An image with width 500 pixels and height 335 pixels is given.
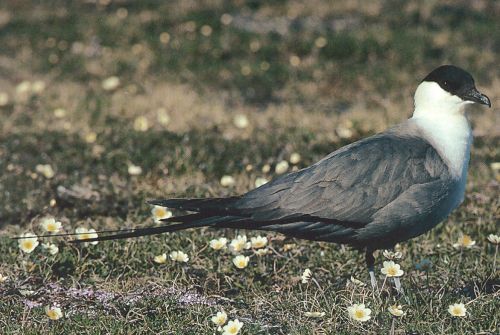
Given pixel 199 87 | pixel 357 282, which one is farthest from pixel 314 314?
pixel 199 87

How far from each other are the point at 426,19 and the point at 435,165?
6754mm

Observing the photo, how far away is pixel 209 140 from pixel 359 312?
342 cm

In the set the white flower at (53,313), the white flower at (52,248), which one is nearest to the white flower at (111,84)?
the white flower at (52,248)

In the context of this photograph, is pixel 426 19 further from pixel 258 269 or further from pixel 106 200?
pixel 258 269

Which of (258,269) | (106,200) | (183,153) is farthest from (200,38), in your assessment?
(258,269)

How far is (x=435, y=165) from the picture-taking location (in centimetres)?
427

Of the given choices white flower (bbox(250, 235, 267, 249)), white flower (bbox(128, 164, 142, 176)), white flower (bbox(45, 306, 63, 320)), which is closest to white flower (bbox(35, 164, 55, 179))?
white flower (bbox(128, 164, 142, 176))

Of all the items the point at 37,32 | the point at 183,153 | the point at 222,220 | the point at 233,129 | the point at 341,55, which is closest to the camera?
the point at 222,220

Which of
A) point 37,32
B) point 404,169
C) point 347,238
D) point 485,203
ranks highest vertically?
point 404,169

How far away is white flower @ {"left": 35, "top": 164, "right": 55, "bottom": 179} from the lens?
5.68 metres

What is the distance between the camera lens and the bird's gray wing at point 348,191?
4090mm

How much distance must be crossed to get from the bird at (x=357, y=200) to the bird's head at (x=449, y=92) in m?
0.32

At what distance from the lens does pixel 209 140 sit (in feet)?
22.2

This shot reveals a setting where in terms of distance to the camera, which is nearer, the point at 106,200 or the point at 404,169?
the point at 404,169
